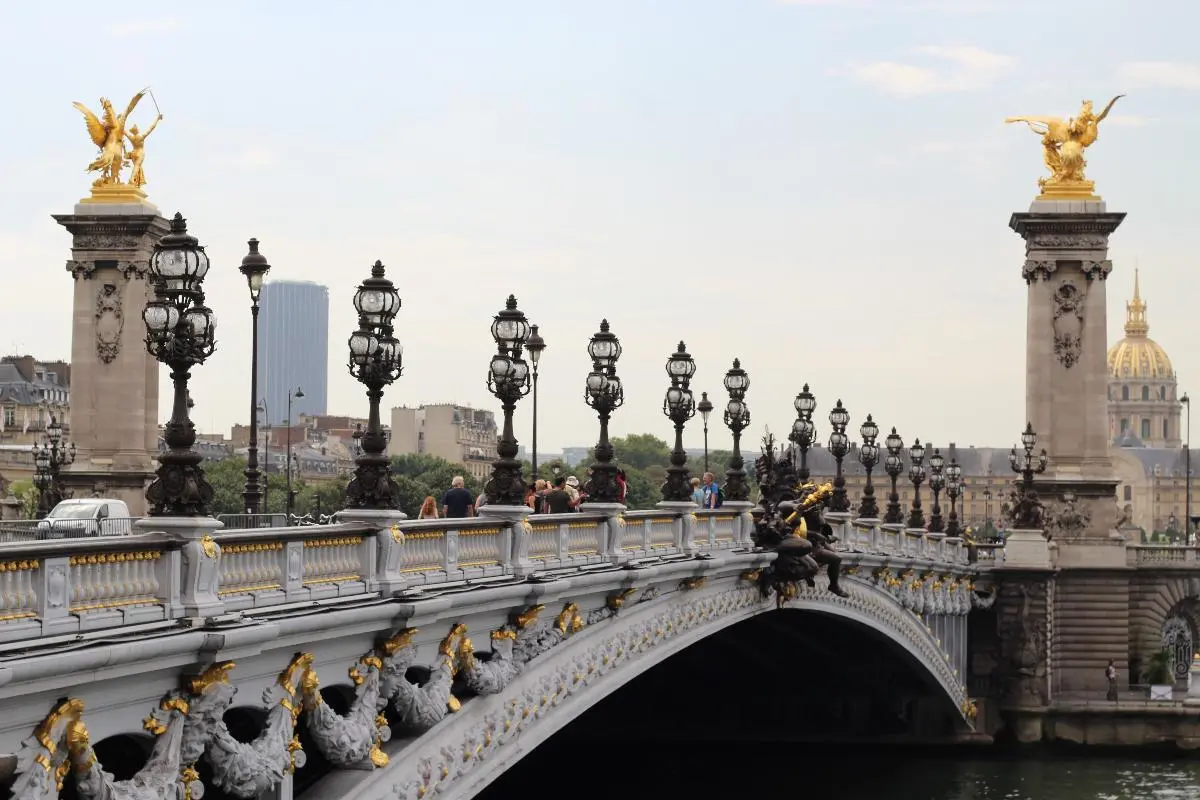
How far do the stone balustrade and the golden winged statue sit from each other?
37222 millimetres

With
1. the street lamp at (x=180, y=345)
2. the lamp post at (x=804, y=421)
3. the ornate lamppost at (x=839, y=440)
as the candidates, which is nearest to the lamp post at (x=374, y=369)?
the street lamp at (x=180, y=345)

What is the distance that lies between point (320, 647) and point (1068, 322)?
208 ft

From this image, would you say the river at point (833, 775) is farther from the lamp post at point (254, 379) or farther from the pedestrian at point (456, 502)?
the pedestrian at point (456, 502)

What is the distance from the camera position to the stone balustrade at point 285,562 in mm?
14484

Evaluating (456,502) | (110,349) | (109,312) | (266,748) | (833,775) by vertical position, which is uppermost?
(109,312)

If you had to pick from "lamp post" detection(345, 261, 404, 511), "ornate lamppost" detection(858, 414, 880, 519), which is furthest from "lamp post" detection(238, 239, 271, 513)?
"ornate lamppost" detection(858, 414, 880, 519)

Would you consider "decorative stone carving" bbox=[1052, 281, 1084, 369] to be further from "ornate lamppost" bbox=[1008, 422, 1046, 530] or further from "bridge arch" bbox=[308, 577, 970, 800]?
"bridge arch" bbox=[308, 577, 970, 800]

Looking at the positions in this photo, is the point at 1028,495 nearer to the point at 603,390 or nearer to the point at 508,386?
the point at 603,390

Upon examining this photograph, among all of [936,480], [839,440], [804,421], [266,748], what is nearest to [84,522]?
[266,748]

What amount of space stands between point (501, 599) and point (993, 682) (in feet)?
173

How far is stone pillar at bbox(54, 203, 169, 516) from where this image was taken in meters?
65.4

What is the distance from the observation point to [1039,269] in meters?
78.8

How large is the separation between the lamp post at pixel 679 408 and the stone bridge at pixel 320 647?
5.14 ft

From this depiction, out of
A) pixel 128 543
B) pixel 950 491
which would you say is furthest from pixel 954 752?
pixel 128 543
